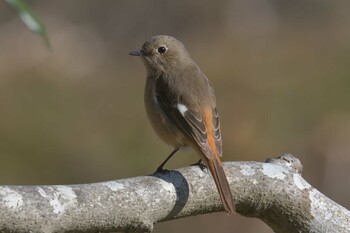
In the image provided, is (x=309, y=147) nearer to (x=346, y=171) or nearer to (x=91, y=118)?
(x=346, y=171)

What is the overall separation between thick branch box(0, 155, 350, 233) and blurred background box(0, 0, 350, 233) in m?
5.26

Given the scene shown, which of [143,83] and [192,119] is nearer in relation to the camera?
[192,119]

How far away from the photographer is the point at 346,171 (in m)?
11.2

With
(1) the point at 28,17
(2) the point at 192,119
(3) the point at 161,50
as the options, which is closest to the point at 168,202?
(2) the point at 192,119

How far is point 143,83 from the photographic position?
13516 millimetres

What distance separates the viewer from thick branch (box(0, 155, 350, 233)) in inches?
156

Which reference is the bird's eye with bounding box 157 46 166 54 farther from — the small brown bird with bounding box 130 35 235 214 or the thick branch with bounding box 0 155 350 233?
the thick branch with bounding box 0 155 350 233

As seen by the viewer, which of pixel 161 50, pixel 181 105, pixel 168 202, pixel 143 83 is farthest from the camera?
pixel 143 83

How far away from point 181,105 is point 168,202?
1606 mm

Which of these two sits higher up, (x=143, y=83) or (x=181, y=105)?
(x=181, y=105)

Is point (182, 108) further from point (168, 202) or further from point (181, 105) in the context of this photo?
point (168, 202)

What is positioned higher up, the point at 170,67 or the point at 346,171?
the point at 170,67

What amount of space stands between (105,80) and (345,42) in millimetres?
3123

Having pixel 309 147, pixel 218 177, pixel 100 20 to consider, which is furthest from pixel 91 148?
pixel 218 177
